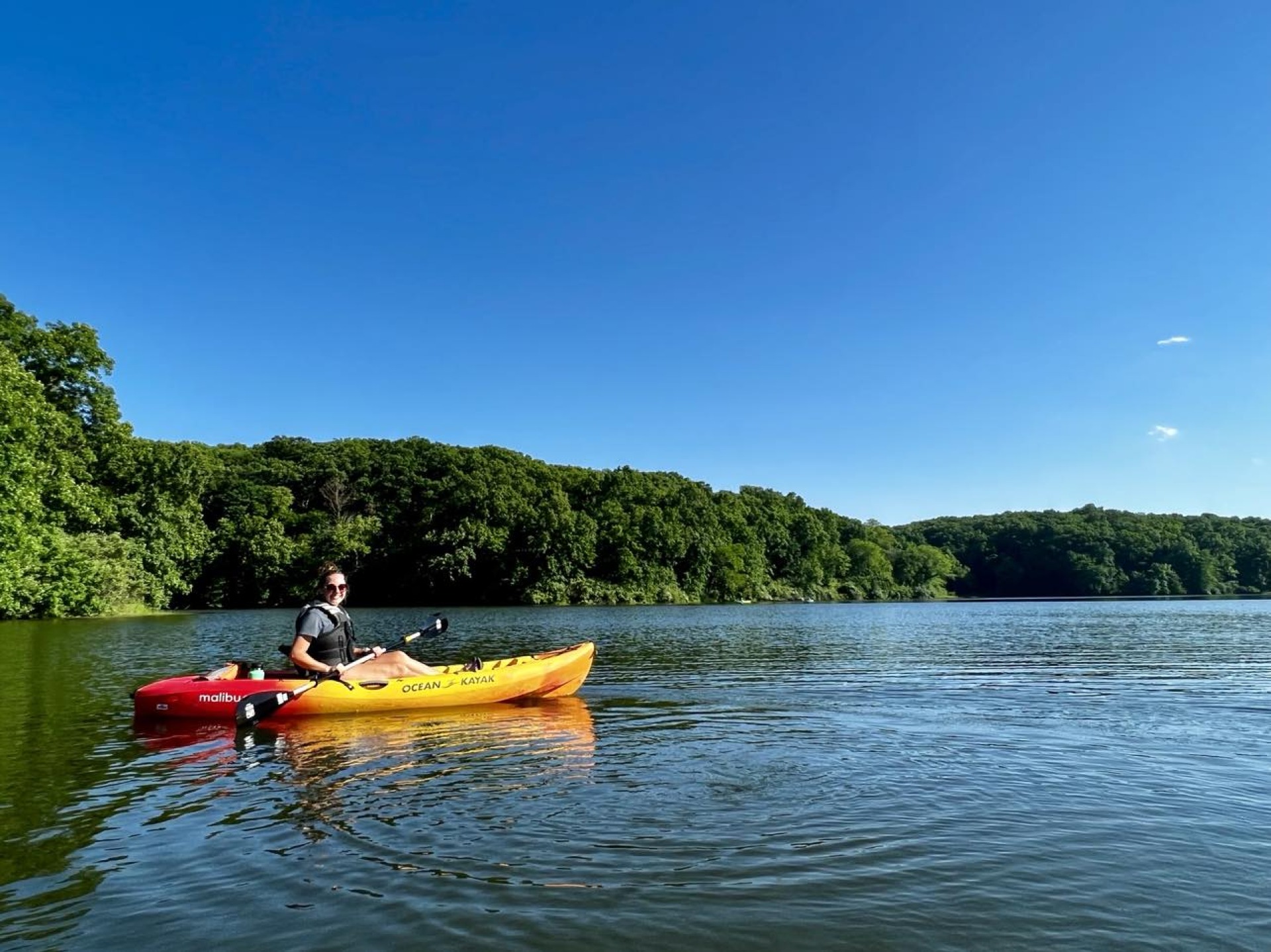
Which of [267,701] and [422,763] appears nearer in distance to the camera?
[422,763]

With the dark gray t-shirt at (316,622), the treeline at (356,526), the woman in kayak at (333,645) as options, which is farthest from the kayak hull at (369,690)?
the treeline at (356,526)

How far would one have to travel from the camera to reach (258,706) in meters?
11.3

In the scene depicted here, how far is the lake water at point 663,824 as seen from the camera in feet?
15.6

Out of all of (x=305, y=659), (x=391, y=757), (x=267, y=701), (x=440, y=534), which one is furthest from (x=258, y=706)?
(x=440, y=534)

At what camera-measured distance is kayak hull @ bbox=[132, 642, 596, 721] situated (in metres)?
11.8

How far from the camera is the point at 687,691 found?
14.7 m

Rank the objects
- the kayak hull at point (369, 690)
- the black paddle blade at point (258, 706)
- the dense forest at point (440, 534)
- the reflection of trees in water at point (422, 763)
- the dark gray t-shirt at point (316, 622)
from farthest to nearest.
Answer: the dense forest at point (440, 534) → the dark gray t-shirt at point (316, 622) → the kayak hull at point (369, 690) → the black paddle blade at point (258, 706) → the reflection of trees in water at point (422, 763)

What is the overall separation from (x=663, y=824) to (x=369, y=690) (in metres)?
7.03

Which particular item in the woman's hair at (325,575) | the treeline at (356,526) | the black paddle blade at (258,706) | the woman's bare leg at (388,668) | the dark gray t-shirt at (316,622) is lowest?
the black paddle blade at (258,706)

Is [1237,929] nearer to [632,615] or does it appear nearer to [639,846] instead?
[639,846]

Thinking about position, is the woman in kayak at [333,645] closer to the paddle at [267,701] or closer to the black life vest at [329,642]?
the black life vest at [329,642]

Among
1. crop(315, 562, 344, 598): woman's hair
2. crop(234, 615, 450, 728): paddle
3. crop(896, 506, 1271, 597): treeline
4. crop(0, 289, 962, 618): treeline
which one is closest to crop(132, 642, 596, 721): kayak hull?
crop(234, 615, 450, 728): paddle

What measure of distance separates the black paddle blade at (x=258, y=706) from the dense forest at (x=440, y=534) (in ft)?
91.3

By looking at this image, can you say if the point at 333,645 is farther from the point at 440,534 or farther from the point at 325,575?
the point at 440,534
